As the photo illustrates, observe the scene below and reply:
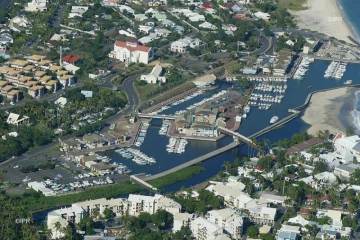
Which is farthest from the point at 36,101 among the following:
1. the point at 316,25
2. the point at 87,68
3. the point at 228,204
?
the point at 316,25

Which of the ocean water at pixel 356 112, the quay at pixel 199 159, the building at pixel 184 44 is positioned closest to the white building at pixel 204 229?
the quay at pixel 199 159

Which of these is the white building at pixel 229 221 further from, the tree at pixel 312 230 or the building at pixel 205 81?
the building at pixel 205 81

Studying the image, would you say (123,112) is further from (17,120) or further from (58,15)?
(58,15)

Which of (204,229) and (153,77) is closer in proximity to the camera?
(204,229)

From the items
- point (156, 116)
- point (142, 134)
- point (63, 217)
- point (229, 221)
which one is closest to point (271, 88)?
point (156, 116)

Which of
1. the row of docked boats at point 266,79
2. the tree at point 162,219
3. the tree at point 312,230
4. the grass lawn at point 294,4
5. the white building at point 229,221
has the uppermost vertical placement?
the tree at point 312,230

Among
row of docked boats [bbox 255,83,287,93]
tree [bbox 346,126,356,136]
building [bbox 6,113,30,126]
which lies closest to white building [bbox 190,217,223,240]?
tree [bbox 346,126,356,136]
